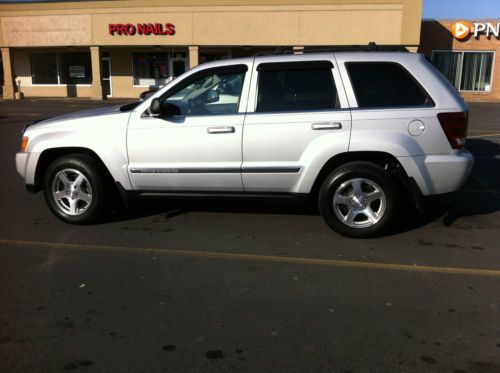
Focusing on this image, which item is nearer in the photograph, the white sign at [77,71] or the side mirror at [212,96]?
the side mirror at [212,96]

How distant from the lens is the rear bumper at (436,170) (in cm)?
515

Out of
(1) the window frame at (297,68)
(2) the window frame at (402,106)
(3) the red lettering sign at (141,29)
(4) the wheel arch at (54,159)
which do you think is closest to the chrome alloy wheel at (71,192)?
(4) the wheel arch at (54,159)

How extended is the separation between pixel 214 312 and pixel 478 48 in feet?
97.0

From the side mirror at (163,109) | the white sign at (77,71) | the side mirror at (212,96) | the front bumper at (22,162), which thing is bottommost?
the front bumper at (22,162)

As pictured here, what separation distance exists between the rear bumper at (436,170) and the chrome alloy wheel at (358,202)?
0.39 meters

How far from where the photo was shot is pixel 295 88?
5402mm

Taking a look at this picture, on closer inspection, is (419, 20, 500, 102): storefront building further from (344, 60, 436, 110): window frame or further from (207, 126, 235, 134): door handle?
(207, 126, 235, 134): door handle

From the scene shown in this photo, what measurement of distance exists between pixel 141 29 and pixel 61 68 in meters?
6.81

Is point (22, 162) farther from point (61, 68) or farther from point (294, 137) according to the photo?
point (61, 68)

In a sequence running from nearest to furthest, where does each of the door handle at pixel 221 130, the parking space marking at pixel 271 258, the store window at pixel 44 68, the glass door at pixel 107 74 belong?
1. the parking space marking at pixel 271 258
2. the door handle at pixel 221 130
3. the glass door at pixel 107 74
4. the store window at pixel 44 68

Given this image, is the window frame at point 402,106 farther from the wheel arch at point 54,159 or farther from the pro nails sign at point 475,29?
the pro nails sign at point 475,29

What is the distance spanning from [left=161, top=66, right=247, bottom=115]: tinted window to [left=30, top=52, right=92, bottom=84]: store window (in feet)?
90.1

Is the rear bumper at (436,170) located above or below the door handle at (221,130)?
below

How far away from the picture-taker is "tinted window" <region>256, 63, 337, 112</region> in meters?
5.35
